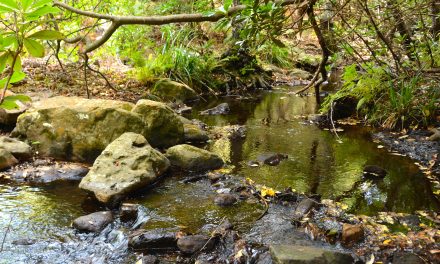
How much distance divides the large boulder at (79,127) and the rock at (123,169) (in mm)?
581

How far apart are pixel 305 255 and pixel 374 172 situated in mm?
2275

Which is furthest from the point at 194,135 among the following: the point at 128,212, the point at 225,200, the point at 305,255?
the point at 305,255

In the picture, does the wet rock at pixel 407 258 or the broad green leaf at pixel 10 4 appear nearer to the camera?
the broad green leaf at pixel 10 4

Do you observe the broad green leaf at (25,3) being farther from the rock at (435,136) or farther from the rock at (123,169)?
the rock at (435,136)

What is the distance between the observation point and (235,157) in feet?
17.9

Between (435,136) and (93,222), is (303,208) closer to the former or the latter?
(93,222)

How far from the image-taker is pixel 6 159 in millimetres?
4934

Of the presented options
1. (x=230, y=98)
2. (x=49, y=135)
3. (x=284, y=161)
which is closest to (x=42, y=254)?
(x=49, y=135)

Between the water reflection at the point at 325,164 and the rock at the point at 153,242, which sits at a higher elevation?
the water reflection at the point at 325,164

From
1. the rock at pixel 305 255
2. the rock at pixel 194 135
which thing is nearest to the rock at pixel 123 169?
the rock at pixel 194 135

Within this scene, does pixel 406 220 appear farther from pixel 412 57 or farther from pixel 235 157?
pixel 412 57

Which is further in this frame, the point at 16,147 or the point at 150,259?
the point at 16,147

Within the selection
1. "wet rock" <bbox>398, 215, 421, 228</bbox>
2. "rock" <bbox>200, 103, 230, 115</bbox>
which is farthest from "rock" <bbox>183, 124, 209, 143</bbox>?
"wet rock" <bbox>398, 215, 421, 228</bbox>

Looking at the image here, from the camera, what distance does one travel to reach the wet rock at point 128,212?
3771 millimetres
